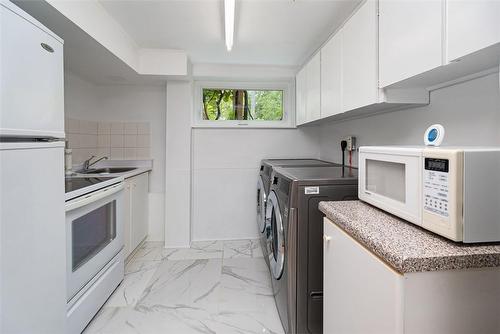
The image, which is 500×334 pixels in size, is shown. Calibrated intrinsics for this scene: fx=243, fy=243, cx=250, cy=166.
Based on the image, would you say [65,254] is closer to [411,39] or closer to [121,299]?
[121,299]

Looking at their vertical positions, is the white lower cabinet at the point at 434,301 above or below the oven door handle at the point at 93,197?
below

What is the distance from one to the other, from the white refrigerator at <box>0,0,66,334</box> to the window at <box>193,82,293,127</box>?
192 cm

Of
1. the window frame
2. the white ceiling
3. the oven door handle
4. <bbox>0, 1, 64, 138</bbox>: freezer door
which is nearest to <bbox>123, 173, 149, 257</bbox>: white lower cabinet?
the oven door handle

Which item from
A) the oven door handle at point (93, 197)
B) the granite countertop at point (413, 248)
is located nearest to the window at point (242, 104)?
the oven door handle at point (93, 197)

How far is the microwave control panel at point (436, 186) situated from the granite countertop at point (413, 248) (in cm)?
9

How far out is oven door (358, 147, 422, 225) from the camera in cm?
81

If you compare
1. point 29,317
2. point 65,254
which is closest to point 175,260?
point 65,254

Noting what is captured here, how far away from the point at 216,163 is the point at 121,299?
1.68 metres

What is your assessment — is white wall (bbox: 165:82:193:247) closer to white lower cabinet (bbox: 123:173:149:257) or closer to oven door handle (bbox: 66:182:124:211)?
white lower cabinet (bbox: 123:173:149:257)

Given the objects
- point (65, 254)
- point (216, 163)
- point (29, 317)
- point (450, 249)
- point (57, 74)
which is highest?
point (57, 74)

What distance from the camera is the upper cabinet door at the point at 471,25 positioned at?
0.74m

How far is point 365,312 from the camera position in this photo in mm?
768

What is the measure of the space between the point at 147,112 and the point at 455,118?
117 inches

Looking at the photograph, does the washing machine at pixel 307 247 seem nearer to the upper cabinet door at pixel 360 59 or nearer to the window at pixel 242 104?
the upper cabinet door at pixel 360 59
